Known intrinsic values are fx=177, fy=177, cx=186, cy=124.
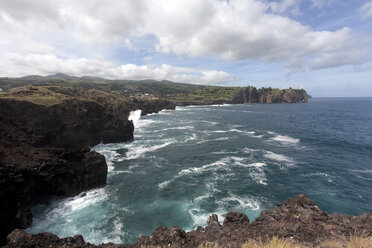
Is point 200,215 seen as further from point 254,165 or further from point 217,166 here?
point 254,165

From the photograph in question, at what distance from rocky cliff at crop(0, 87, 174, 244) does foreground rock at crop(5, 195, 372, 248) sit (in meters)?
4.48

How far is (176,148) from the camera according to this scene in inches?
1812

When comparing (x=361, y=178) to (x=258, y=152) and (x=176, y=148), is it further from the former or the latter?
(x=176, y=148)

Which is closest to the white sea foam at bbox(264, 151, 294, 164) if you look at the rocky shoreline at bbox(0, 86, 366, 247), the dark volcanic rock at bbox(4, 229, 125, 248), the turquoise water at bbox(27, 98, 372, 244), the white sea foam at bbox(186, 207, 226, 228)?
the turquoise water at bbox(27, 98, 372, 244)

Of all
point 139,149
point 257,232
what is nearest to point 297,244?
point 257,232

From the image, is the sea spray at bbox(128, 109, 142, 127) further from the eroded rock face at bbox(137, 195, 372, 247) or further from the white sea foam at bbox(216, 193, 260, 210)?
the eroded rock face at bbox(137, 195, 372, 247)

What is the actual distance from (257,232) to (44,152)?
28.2 meters

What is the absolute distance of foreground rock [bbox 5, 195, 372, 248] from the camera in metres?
11.7

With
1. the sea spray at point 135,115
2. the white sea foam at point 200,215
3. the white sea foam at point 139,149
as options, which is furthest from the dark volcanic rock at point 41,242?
the sea spray at point 135,115

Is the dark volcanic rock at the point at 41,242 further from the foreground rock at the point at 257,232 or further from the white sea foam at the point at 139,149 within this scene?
the white sea foam at the point at 139,149

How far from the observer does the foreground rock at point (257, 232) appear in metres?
11.7

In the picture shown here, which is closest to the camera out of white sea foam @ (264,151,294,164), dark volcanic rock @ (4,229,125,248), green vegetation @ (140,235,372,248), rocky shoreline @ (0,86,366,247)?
green vegetation @ (140,235,372,248)

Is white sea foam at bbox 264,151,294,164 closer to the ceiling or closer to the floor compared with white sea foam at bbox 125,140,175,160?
closer to the ceiling

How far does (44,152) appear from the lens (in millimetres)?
24969
